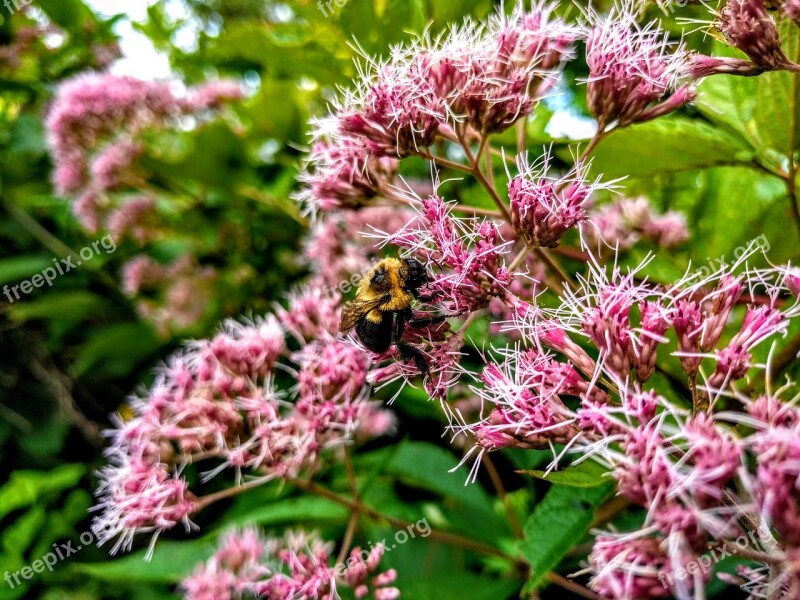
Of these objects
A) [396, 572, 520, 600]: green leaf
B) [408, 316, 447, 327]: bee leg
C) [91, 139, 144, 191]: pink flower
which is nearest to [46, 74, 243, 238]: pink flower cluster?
[91, 139, 144, 191]: pink flower

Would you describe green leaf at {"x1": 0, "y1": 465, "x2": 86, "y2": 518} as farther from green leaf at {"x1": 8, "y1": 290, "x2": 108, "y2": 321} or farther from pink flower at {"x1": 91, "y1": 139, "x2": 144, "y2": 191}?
pink flower at {"x1": 91, "y1": 139, "x2": 144, "y2": 191}

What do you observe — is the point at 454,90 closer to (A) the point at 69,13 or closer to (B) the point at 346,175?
(B) the point at 346,175

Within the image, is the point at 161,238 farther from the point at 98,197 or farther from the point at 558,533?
the point at 558,533

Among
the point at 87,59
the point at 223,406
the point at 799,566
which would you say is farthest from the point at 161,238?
the point at 799,566

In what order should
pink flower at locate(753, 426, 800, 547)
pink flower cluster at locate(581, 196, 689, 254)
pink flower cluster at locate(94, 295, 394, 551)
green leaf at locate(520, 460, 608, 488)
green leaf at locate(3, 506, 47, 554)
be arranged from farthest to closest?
1. green leaf at locate(3, 506, 47, 554)
2. pink flower cluster at locate(581, 196, 689, 254)
3. pink flower cluster at locate(94, 295, 394, 551)
4. green leaf at locate(520, 460, 608, 488)
5. pink flower at locate(753, 426, 800, 547)

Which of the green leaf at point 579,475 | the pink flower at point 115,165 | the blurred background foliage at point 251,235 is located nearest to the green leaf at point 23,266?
the blurred background foliage at point 251,235

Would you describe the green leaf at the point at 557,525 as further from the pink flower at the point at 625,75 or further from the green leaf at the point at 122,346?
the green leaf at the point at 122,346
